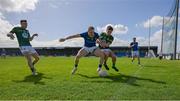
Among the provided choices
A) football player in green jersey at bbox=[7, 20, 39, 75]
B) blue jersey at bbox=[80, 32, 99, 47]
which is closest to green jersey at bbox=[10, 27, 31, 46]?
football player in green jersey at bbox=[7, 20, 39, 75]

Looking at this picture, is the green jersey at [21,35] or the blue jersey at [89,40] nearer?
the green jersey at [21,35]

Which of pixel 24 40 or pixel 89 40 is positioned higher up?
pixel 24 40

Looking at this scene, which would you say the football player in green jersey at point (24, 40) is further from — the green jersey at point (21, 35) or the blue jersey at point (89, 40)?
the blue jersey at point (89, 40)

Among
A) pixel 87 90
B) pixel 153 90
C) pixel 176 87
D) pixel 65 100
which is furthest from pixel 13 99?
pixel 176 87

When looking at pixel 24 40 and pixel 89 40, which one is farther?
pixel 89 40

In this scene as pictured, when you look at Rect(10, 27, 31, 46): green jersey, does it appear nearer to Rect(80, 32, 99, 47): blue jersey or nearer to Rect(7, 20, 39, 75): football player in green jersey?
Rect(7, 20, 39, 75): football player in green jersey

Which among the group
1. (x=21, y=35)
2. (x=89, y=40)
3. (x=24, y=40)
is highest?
(x=21, y=35)

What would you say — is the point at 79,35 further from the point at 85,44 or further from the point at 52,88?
the point at 52,88

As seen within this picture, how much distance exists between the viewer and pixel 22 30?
521 inches

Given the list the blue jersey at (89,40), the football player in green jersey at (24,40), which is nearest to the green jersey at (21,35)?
the football player in green jersey at (24,40)

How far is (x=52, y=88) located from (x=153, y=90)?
8.56 ft

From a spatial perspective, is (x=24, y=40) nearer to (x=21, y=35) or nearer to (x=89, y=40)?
(x=21, y=35)

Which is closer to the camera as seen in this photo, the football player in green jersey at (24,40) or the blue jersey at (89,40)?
the football player in green jersey at (24,40)

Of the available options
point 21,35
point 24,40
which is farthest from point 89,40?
point 21,35
